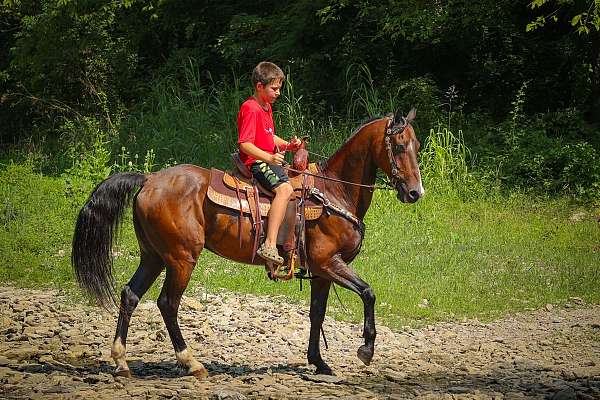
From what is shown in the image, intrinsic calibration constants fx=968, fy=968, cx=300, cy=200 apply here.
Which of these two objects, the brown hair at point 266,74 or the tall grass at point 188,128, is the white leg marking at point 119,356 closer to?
the brown hair at point 266,74

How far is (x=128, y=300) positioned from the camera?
7.85 metres

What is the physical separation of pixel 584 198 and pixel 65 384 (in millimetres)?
10903

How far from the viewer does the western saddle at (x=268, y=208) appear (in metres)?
7.91

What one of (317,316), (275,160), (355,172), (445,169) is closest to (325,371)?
(317,316)

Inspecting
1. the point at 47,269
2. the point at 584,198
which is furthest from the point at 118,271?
the point at 584,198

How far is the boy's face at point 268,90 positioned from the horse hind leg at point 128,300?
1.60m

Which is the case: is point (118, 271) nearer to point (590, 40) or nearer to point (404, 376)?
point (404, 376)

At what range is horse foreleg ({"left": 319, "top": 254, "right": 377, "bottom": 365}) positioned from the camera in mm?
7637

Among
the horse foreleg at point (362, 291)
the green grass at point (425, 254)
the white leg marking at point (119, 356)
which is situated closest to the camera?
the horse foreleg at point (362, 291)

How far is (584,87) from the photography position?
751 inches

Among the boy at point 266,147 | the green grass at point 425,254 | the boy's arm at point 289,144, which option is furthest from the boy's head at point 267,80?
the green grass at point 425,254

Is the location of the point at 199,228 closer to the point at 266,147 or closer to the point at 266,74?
the point at 266,147

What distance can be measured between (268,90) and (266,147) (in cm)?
47

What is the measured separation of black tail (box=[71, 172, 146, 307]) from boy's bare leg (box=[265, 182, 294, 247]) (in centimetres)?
111
